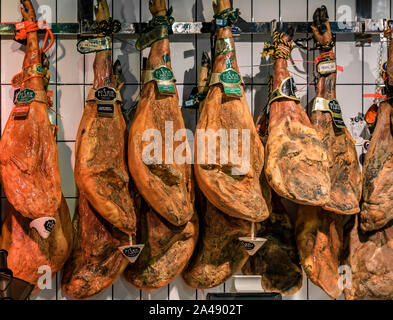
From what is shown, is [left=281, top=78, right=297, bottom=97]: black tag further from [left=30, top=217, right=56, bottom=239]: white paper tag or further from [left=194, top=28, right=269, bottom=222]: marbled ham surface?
[left=30, top=217, right=56, bottom=239]: white paper tag

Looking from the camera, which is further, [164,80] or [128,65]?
[128,65]

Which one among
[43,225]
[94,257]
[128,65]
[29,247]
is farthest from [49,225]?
[128,65]

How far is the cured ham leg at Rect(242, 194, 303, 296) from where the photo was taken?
3.13 metres

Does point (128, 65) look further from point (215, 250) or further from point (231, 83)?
point (215, 250)

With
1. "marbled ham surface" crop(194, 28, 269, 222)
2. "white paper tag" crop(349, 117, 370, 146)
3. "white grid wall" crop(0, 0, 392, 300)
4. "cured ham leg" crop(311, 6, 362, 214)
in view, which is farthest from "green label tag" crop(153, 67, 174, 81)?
"white paper tag" crop(349, 117, 370, 146)

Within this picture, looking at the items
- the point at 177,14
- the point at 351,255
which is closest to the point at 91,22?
the point at 177,14

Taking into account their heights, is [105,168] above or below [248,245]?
above

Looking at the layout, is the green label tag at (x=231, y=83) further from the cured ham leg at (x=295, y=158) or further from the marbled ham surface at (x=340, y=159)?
the marbled ham surface at (x=340, y=159)

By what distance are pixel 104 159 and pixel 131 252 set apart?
0.55 metres

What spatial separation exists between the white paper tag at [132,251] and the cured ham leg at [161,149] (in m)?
0.24

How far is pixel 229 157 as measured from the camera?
277 cm

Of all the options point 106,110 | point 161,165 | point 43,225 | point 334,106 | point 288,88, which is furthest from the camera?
point 334,106

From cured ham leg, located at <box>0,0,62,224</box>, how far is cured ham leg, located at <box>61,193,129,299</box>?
27cm
